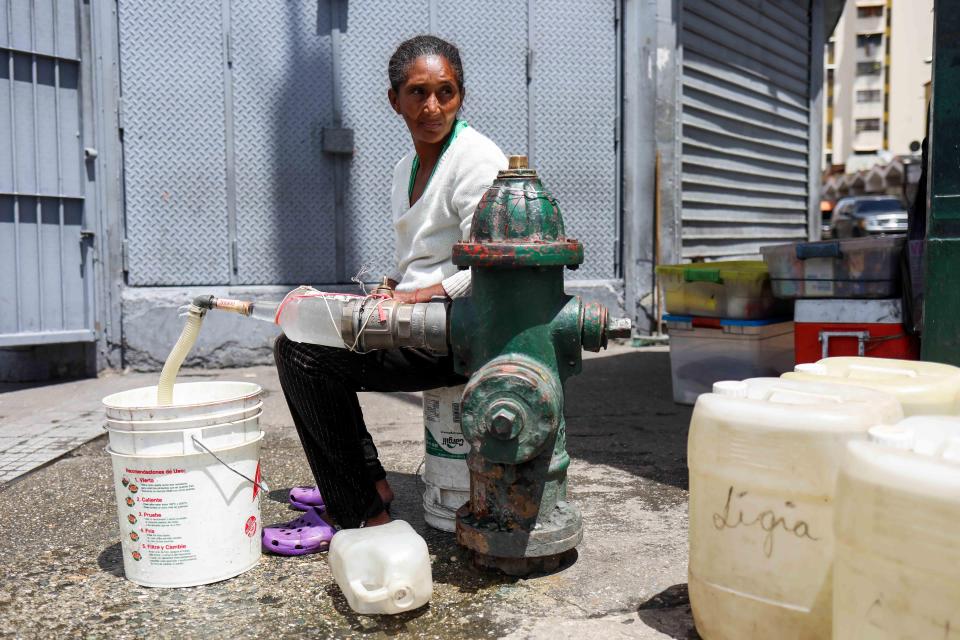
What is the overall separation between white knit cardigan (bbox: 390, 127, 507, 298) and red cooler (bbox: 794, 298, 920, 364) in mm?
2061

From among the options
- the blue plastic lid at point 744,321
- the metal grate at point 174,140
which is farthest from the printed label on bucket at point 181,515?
the metal grate at point 174,140

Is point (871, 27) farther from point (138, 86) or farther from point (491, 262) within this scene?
point (491, 262)

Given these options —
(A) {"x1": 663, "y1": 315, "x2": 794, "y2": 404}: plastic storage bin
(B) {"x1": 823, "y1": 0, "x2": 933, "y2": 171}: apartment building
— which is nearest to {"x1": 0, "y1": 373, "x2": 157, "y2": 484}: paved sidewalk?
(A) {"x1": 663, "y1": 315, "x2": 794, "y2": 404}: plastic storage bin

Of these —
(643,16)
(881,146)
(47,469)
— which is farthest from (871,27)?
(47,469)

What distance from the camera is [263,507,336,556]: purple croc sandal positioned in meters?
2.73

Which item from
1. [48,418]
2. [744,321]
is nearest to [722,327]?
[744,321]

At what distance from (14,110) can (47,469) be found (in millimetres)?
2860

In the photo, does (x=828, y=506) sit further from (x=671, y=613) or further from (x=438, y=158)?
(x=438, y=158)

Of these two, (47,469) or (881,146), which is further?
(881,146)

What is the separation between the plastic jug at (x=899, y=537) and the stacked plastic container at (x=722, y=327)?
3063mm

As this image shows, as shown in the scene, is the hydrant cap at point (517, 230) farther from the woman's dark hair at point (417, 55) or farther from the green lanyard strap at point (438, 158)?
the woman's dark hair at point (417, 55)

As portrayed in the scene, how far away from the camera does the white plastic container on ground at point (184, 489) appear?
2.40m

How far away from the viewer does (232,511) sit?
2504mm

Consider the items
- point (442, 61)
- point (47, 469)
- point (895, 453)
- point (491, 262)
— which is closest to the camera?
point (895, 453)
